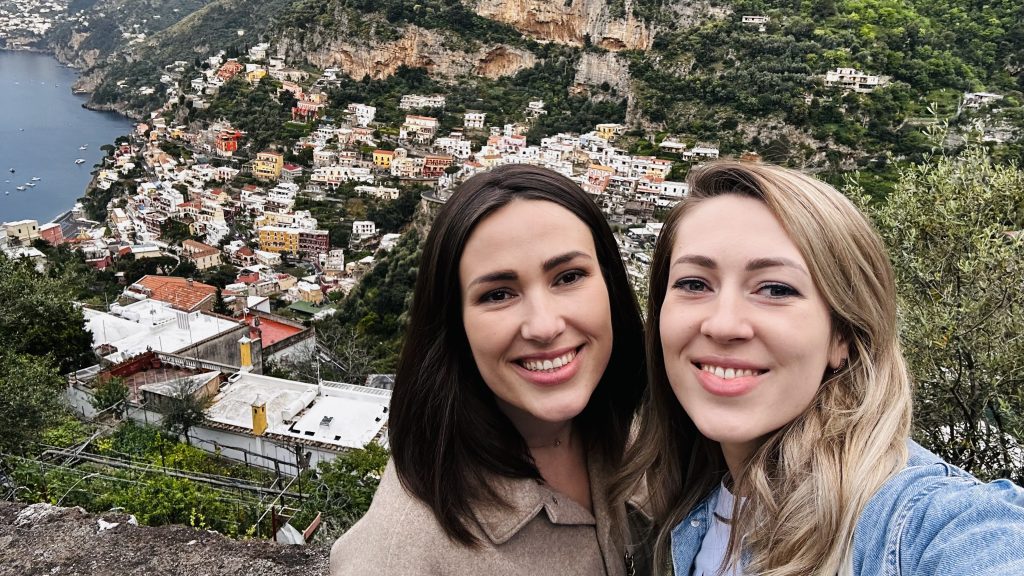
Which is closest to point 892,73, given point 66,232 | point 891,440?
point 891,440

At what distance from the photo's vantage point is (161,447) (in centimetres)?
660

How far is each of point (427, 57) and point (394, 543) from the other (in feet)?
169

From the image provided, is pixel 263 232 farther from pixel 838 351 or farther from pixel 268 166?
pixel 838 351

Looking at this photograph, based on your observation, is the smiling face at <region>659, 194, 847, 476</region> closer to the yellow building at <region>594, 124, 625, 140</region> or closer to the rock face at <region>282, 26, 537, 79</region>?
the yellow building at <region>594, 124, 625, 140</region>

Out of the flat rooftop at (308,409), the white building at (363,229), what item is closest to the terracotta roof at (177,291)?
the white building at (363,229)

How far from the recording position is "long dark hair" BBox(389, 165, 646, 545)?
1.00m

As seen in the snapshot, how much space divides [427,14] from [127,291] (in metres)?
35.4

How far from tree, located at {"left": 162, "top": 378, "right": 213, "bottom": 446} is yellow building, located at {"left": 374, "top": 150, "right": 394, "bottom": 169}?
29.4m

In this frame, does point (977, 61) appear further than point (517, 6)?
No

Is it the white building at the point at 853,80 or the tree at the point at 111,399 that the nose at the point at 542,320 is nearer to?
the tree at the point at 111,399

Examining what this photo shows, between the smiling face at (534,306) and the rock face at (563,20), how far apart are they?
4827cm

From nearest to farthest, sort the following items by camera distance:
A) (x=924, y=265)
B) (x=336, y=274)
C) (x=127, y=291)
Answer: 1. (x=924, y=265)
2. (x=127, y=291)
3. (x=336, y=274)

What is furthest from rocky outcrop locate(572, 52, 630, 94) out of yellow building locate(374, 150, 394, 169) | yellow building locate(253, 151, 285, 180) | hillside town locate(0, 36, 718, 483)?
yellow building locate(253, 151, 285, 180)

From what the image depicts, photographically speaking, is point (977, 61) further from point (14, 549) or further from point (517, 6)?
point (14, 549)
